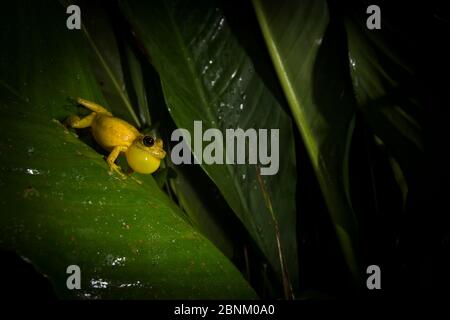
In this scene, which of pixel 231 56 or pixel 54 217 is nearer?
pixel 54 217

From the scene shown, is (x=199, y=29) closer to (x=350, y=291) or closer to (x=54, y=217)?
(x=54, y=217)

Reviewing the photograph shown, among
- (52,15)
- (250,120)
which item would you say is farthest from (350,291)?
(52,15)

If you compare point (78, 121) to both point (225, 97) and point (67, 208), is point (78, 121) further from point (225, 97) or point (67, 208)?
point (225, 97)

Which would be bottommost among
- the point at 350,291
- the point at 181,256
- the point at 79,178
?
the point at 350,291

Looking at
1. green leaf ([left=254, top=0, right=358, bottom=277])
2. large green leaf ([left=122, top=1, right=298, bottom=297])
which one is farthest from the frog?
green leaf ([left=254, top=0, right=358, bottom=277])

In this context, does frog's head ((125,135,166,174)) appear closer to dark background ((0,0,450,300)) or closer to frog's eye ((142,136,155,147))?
frog's eye ((142,136,155,147))

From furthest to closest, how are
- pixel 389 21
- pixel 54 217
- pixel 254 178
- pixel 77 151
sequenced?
pixel 254 178
pixel 389 21
pixel 77 151
pixel 54 217

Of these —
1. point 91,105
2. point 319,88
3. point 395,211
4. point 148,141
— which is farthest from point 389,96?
point 91,105
